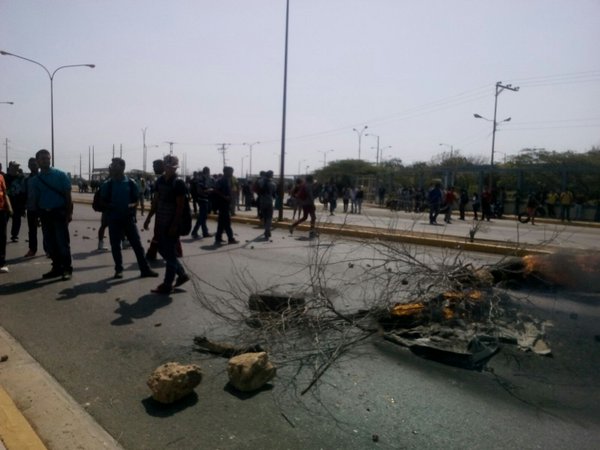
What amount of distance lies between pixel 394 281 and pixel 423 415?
188 centimetres

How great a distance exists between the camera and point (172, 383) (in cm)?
339

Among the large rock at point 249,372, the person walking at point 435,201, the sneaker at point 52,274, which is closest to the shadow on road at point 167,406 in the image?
the large rock at point 249,372

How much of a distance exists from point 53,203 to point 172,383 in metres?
4.53

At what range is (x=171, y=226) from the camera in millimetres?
6211

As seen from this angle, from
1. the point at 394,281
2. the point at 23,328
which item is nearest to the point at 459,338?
the point at 394,281

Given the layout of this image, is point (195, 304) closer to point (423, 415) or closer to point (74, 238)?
point (423, 415)

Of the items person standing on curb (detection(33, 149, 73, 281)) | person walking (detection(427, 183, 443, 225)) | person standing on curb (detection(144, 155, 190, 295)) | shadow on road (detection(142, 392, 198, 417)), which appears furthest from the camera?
person walking (detection(427, 183, 443, 225))

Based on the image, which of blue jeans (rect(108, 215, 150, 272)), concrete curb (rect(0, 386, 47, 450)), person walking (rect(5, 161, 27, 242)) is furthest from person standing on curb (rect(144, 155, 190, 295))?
person walking (rect(5, 161, 27, 242))

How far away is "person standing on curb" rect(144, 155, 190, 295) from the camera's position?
6195mm

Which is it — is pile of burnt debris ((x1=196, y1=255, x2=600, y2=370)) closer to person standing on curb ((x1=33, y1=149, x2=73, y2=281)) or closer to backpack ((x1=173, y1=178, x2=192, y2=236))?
backpack ((x1=173, y1=178, x2=192, y2=236))

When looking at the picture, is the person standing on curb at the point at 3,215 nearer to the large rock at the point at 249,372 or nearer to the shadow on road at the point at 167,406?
the shadow on road at the point at 167,406

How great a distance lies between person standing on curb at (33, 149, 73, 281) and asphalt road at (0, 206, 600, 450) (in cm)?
133

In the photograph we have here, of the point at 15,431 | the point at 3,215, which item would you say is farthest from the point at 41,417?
the point at 3,215

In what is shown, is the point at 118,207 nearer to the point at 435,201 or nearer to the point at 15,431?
the point at 15,431
